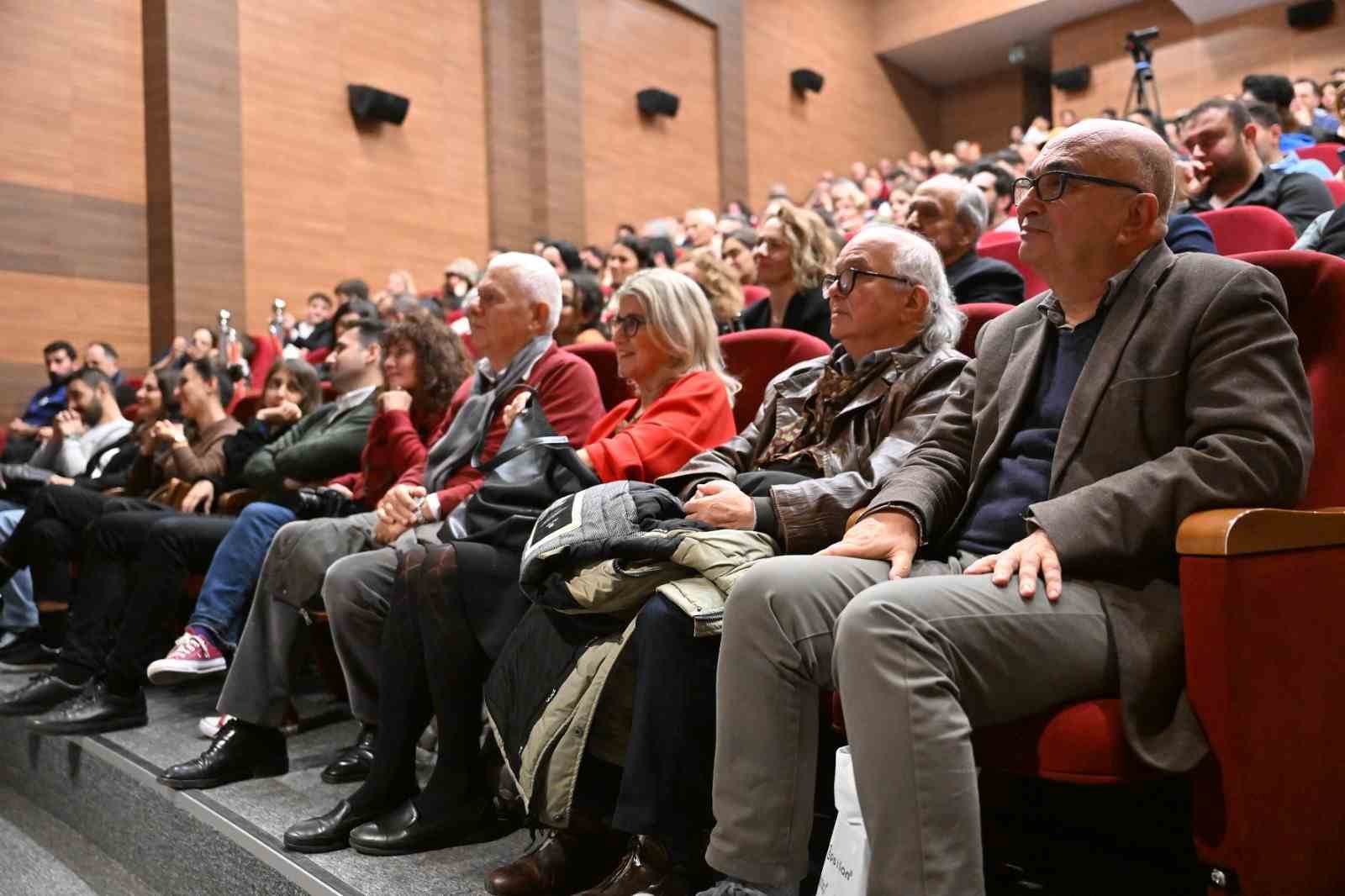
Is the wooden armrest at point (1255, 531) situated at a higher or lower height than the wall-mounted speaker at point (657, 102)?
lower

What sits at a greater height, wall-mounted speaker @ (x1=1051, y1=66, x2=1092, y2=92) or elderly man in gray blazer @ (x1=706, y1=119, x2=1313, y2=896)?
wall-mounted speaker @ (x1=1051, y1=66, x2=1092, y2=92)

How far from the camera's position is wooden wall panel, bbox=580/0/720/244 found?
7.77 metres

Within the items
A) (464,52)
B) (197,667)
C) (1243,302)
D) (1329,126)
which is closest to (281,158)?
(464,52)

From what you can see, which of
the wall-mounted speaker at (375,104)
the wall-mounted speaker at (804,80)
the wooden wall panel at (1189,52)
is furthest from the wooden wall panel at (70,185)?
the wooden wall panel at (1189,52)

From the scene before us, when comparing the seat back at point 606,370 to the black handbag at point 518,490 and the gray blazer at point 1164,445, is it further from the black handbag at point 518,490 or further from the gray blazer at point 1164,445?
the gray blazer at point 1164,445

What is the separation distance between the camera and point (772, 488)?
1442 mm

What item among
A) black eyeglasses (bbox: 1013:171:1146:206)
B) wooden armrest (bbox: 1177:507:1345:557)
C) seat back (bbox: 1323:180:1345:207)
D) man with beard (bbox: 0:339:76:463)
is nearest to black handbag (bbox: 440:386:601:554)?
black eyeglasses (bbox: 1013:171:1146:206)

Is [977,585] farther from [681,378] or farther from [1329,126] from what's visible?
[1329,126]

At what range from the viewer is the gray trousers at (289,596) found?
1.77 meters

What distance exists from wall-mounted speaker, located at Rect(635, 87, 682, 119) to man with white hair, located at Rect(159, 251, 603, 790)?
6335 mm

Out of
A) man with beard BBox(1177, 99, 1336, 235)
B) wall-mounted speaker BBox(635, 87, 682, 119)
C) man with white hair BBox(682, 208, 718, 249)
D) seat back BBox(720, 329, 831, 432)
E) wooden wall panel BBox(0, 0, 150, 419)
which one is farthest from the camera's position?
wall-mounted speaker BBox(635, 87, 682, 119)

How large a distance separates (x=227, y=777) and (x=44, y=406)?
148 inches

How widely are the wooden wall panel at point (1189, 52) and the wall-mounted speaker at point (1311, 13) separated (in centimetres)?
5

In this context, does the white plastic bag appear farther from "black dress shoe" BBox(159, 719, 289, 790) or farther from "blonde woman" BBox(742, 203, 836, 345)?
"blonde woman" BBox(742, 203, 836, 345)
